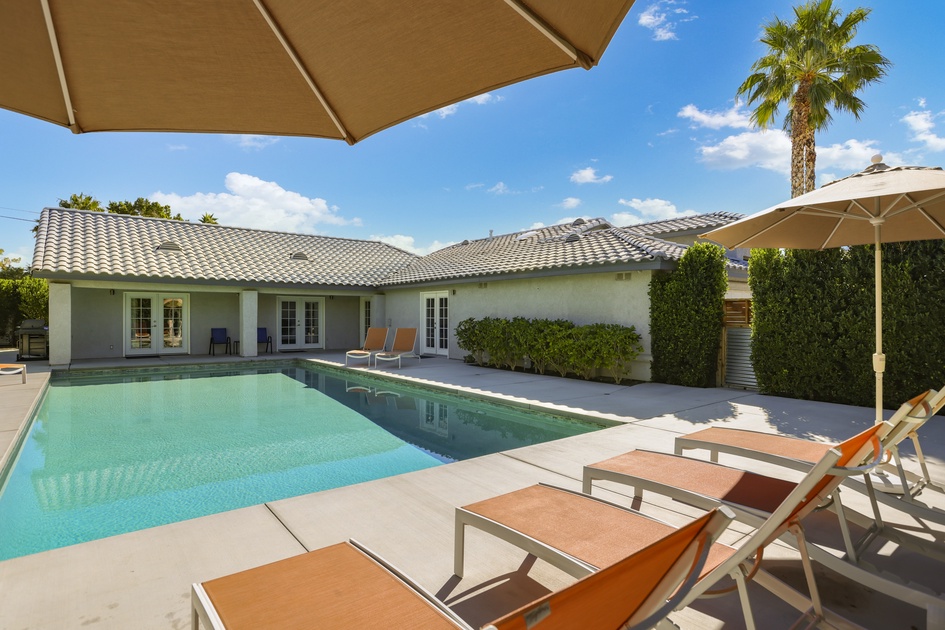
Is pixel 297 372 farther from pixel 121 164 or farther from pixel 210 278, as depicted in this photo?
pixel 121 164

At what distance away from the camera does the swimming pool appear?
4953mm

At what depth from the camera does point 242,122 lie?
2941 mm

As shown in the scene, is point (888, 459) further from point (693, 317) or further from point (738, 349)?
point (738, 349)

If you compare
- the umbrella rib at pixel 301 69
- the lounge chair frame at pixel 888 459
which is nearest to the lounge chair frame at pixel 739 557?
the lounge chair frame at pixel 888 459

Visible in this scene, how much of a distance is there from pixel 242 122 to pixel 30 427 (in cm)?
818

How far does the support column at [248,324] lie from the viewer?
17.9 m

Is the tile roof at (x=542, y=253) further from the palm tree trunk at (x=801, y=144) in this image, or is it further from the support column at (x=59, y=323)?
the support column at (x=59, y=323)

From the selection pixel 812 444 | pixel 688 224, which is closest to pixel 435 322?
pixel 688 224

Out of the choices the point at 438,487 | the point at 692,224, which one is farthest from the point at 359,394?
the point at 692,224

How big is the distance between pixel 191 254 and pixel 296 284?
14.0 ft

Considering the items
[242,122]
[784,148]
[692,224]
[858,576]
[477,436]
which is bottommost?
[477,436]

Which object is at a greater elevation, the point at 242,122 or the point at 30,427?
the point at 242,122

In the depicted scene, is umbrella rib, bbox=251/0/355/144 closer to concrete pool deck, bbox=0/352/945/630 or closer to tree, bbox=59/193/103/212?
concrete pool deck, bbox=0/352/945/630

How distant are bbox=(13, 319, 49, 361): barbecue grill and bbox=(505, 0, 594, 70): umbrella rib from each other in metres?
21.3
